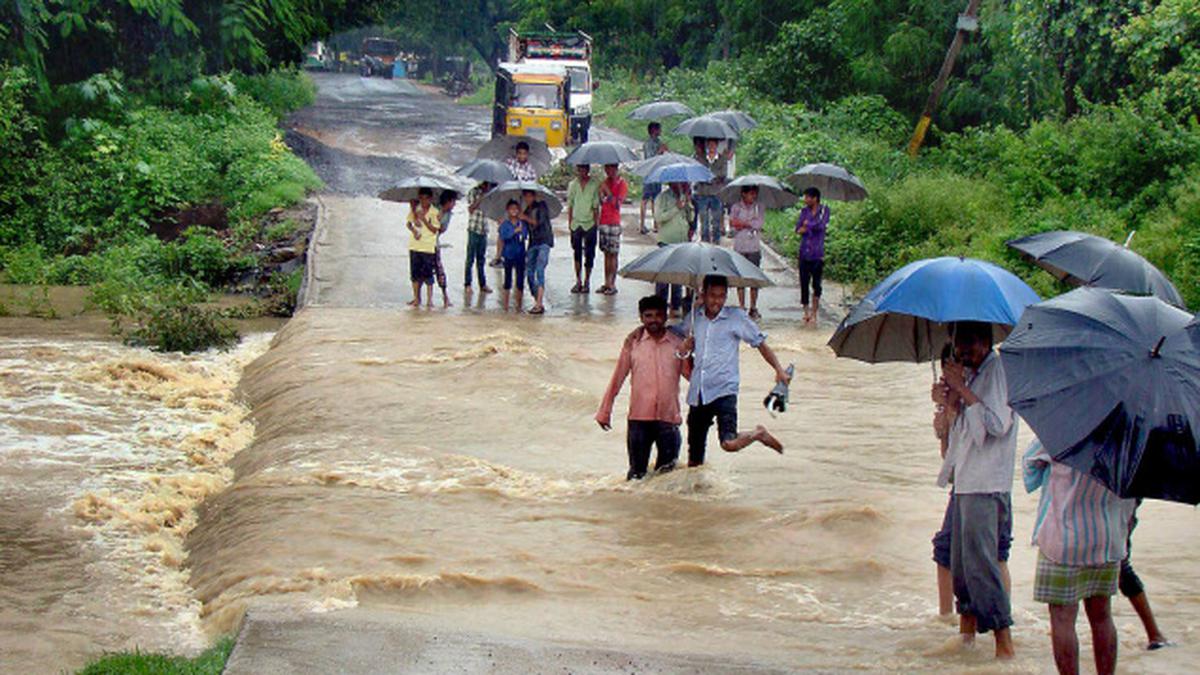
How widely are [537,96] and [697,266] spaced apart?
24.0 m

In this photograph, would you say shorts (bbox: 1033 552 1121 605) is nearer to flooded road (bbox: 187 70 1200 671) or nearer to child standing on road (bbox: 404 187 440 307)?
flooded road (bbox: 187 70 1200 671)

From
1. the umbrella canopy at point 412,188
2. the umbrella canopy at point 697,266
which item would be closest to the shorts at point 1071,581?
the umbrella canopy at point 697,266

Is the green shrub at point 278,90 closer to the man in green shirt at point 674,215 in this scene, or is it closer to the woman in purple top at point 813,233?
the man in green shirt at point 674,215

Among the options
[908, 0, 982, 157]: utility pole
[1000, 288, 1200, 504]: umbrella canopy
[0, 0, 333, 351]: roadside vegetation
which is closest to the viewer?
[1000, 288, 1200, 504]: umbrella canopy

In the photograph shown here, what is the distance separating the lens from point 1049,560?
20.3ft

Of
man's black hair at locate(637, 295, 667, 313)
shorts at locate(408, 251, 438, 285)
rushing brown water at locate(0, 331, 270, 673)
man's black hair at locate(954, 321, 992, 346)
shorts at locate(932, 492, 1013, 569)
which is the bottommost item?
rushing brown water at locate(0, 331, 270, 673)

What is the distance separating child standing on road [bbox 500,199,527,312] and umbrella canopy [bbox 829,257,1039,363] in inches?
386

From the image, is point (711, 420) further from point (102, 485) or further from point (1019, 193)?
point (1019, 193)

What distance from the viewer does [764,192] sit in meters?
16.8

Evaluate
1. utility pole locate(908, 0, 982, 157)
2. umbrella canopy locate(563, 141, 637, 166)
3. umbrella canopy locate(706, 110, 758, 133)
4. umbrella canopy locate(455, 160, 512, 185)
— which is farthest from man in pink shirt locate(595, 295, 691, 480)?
utility pole locate(908, 0, 982, 157)

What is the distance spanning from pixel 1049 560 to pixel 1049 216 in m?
12.9

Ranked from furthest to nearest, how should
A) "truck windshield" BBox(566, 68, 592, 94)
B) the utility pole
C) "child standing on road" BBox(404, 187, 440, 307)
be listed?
"truck windshield" BBox(566, 68, 592, 94), the utility pole, "child standing on road" BBox(404, 187, 440, 307)

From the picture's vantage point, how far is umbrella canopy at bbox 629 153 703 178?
57.8 feet

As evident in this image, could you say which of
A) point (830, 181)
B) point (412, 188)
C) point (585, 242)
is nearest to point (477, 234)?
point (412, 188)
